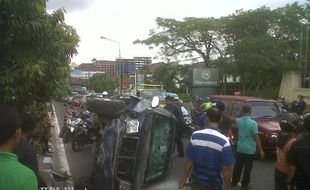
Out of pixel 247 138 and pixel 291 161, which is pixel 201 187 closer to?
pixel 291 161

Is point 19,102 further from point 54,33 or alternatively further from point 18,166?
point 18,166

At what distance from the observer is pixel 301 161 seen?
16.8ft

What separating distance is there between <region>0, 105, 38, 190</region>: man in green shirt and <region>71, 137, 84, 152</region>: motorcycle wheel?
1227 centimetres

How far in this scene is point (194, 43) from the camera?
57344 millimetres

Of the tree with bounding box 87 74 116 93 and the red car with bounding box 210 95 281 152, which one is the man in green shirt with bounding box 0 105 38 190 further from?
the tree with bounding box 87 74 116 93

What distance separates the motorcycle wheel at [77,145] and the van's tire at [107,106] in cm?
732

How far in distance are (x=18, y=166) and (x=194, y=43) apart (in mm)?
55179

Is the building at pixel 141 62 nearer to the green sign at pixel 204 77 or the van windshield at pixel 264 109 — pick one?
the green sign at pixel 204 77

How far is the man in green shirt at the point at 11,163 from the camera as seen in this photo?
8.91 ft

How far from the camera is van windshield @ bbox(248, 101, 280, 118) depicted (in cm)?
1462

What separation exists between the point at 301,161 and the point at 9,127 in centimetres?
328

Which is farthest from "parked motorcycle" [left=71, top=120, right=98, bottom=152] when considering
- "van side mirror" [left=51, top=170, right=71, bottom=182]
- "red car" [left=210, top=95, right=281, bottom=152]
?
"van side mirror" [left=51, top=170, right=71, bottom=182]

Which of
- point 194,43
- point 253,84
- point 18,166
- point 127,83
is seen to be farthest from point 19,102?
point 127,83

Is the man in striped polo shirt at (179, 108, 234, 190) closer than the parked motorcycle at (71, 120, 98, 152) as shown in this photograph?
Yes
